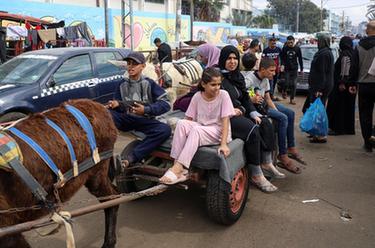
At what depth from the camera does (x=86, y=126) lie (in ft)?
9.73

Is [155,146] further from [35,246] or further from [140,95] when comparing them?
[35,246]

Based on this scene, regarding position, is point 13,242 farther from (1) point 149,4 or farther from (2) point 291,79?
(1) point 149,4

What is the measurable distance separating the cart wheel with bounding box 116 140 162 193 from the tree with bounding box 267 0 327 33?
89.9 metres

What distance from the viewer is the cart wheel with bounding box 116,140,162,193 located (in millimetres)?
4172

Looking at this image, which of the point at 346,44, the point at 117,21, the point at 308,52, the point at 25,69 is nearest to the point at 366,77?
the point at 346,44

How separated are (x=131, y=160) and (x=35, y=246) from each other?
119 cm

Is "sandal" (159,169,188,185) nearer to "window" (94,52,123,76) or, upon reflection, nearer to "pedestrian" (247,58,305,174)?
"pedestrian" (247,58,305,174)

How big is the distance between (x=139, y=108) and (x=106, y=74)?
460cm

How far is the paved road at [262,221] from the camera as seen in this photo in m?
3.72

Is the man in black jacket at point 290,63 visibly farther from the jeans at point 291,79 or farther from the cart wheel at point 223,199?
the cart wheel at point 223,199

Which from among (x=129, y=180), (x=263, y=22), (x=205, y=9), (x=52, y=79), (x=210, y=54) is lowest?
(x=129, y=180)

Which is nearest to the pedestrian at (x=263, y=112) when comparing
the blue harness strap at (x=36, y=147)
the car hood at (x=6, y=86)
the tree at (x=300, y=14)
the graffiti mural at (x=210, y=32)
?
the blue harness strap at (x=36, y=147)

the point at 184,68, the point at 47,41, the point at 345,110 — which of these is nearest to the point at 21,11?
the point at 47,41

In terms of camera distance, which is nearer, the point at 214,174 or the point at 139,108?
the point at 214,174
